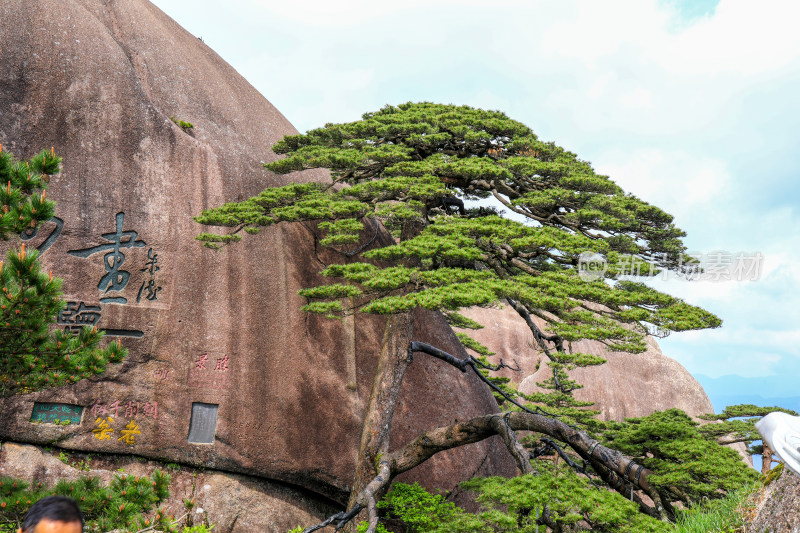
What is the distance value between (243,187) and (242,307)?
1970mm

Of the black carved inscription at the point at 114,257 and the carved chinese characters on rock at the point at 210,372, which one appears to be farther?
the carved chinese characters on rock at the point at 210,372

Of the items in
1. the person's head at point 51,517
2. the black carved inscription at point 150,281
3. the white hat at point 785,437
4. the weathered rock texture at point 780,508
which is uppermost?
the black carved inscription at point 150,281

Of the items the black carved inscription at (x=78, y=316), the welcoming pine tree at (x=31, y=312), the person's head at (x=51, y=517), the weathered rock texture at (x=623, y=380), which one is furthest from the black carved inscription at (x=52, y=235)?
the weathered rock texture at (x=623, y=380)

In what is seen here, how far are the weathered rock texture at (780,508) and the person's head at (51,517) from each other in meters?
4.25

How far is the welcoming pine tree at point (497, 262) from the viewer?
5.83 meters

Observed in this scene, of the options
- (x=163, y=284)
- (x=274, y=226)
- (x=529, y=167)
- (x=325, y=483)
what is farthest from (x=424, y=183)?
(x=325, y=483)

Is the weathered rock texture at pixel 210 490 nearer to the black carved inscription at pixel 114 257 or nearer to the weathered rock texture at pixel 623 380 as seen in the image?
the black carved inscription at pixel 114 257

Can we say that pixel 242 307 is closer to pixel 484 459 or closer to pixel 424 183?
pixel 424 183

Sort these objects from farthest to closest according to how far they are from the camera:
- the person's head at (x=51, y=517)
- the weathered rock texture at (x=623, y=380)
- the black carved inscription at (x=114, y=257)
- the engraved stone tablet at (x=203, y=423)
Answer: the weathered rock texture at (x=623, y=380)
the engraved stone tablet at (x=203, y=423)
the black carved inscription at (x=114, y=257)
the person's head at (x=51, y=517)

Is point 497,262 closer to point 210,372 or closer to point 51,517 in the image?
point 210,372

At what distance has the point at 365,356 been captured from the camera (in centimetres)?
886

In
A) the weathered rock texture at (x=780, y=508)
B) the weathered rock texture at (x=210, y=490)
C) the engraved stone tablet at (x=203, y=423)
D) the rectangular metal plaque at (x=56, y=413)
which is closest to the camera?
the weathered rock texture at (x=780, y=508)

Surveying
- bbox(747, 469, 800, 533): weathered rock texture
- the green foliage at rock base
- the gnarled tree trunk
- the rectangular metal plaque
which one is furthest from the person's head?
the rectangular metal plaque

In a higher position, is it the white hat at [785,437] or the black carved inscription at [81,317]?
the white hat at [785,437]
